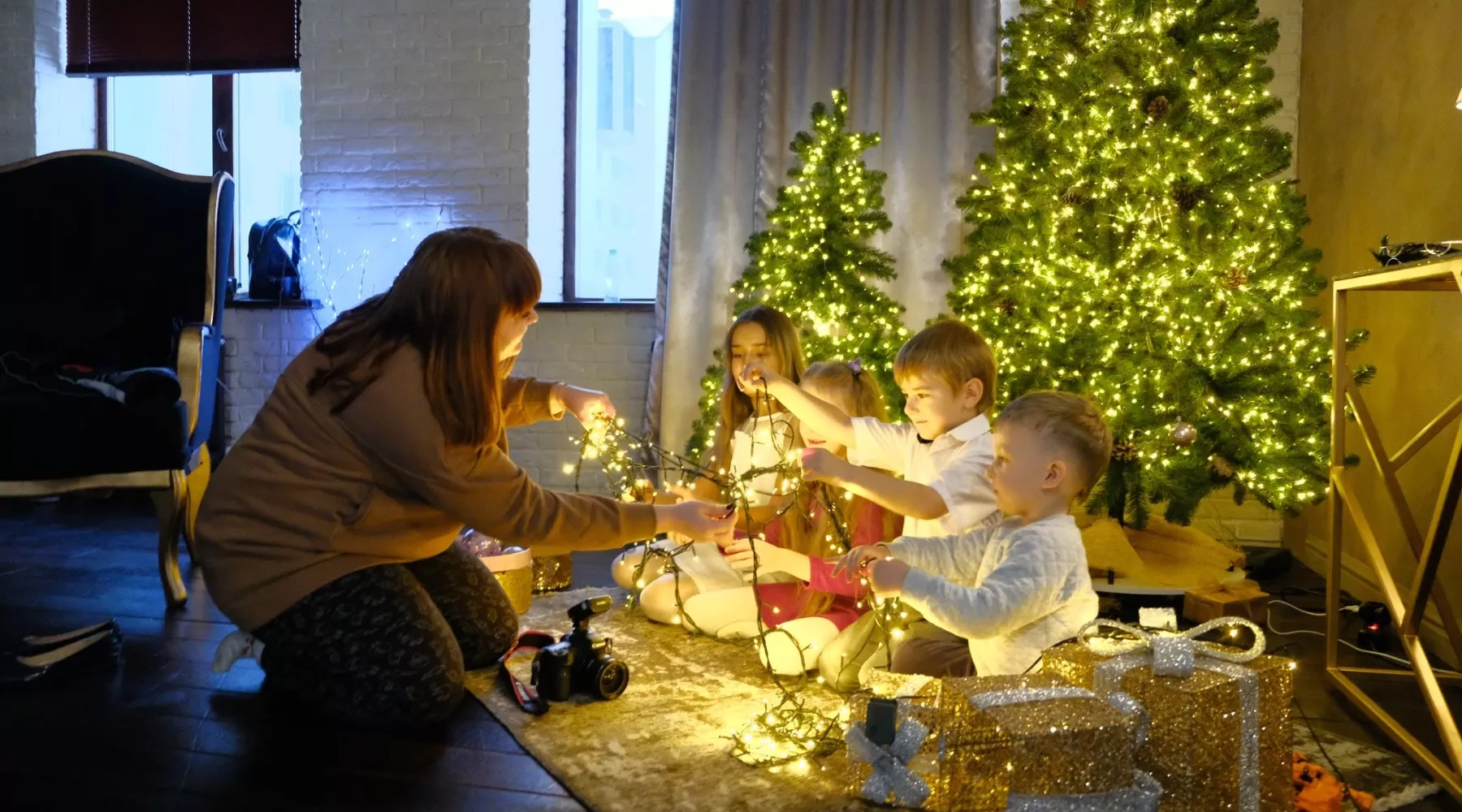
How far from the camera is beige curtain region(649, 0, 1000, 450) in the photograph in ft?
14.4

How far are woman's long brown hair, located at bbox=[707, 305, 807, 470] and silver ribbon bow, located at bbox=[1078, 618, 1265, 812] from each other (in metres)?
1.49

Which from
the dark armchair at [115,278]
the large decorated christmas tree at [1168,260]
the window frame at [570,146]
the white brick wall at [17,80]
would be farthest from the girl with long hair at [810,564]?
the white brick wall at [17,80]

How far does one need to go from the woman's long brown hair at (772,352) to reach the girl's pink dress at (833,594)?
1.45 ft

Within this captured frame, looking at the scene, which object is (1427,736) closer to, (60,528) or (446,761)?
(446,761)

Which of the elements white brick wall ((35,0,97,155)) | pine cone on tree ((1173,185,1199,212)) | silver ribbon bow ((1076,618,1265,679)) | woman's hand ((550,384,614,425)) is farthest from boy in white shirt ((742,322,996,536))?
white brick wall ((35,0,97,155))

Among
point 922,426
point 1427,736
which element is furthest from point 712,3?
point 1427,736

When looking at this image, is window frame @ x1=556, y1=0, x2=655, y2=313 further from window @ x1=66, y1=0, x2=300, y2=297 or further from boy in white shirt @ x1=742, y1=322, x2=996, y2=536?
boy in white shirt @ x1=742, y1=322, x2=996, y2=536

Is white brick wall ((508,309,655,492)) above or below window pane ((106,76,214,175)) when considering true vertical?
below

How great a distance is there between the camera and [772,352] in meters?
3.07

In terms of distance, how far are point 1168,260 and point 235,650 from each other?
2892 mm

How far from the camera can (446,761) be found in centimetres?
204

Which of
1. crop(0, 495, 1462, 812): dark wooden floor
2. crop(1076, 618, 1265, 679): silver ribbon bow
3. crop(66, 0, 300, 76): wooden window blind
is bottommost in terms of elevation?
crop(0, 495, 1462, 812): dark wooden floor

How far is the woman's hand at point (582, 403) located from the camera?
8.34 feet

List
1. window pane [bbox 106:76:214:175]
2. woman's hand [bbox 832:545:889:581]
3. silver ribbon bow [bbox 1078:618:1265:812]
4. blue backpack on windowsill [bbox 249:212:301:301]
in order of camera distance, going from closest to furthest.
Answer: silver ribbon bow [bbox 1078:618:1265:812], woman's hand [bbox 832:545:889:581], blue backpack on windowsill [bbox 249:212:301:301], window pane [bbox 106:76:214:175]
